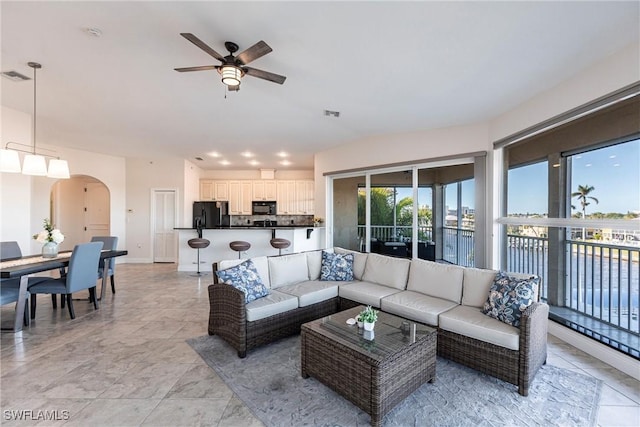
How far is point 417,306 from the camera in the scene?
2729 millimetres

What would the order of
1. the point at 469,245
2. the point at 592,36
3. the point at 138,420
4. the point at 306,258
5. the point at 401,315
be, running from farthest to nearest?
the point at 469,245 < the point at 306,258 < the point at 401,315 < the point at 592,36 < the point at 138,420

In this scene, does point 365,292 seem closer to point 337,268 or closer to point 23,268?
point 337,268

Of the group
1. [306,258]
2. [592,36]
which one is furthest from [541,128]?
[306,258]

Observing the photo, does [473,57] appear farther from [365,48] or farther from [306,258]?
[306,258]

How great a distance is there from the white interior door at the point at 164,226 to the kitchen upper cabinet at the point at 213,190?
118cm

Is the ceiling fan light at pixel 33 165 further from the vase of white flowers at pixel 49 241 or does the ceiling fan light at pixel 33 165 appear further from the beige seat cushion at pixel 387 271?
the beige seat cushion at pixel 387 271

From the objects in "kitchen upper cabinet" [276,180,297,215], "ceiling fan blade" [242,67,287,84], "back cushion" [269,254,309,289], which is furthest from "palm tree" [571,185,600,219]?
"kitchen upper cabinet" [276,180,297,215]

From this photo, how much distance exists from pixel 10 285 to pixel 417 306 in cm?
479

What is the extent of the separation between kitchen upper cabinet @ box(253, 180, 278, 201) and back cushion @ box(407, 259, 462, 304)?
6064 mm

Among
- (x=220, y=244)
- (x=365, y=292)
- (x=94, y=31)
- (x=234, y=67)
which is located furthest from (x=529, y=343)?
(x=220, y=244)

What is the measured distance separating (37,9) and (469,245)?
599cm

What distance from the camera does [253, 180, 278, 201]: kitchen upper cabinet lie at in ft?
28.5

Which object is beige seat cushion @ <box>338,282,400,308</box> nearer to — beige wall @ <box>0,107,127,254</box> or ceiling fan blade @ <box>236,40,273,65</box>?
ceiling fan blade @ <box>236,40,273,65</box>

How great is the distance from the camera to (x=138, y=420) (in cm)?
181
